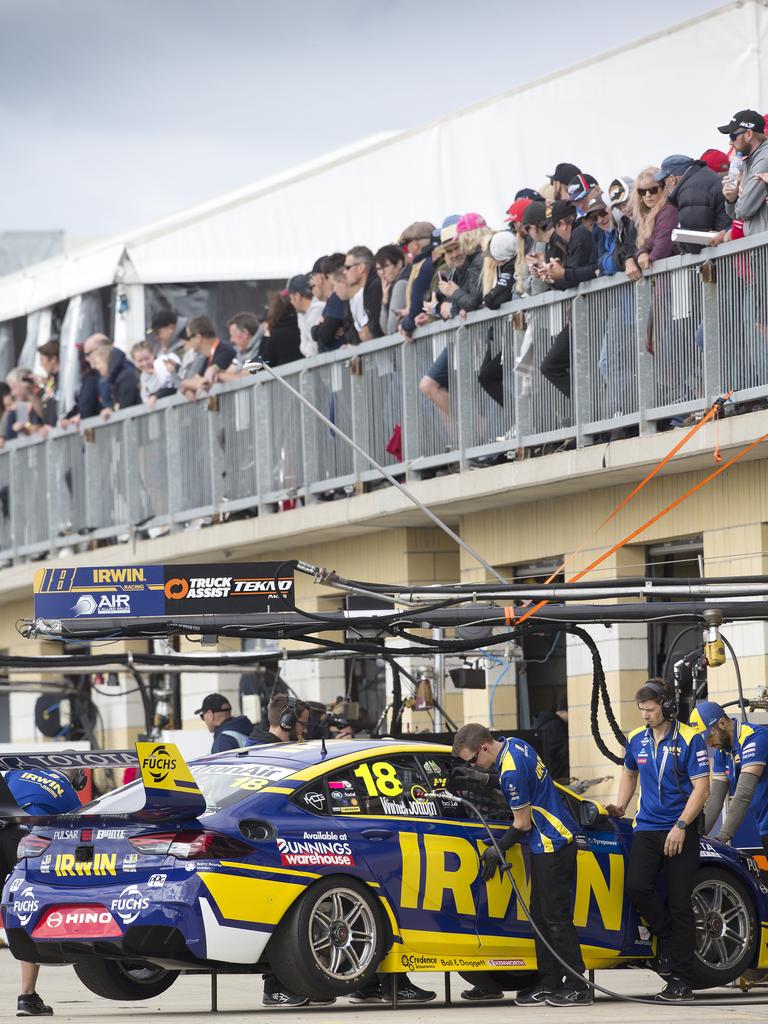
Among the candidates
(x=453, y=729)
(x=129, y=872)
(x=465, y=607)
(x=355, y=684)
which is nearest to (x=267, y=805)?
(x=129, y=872)

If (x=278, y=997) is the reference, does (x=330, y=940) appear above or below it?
above

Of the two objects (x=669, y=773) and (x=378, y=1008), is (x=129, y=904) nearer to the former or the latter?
(x=378, y=1008)

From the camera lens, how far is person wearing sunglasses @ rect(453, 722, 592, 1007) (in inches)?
502

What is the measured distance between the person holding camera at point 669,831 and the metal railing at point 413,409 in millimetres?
4917

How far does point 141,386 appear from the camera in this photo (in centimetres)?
2664

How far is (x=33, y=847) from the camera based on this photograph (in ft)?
41.3

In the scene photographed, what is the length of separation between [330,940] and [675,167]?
26.8ft

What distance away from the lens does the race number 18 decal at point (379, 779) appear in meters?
12.8

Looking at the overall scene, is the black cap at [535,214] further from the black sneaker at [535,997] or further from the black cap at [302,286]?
the black sneaker at [535,997]

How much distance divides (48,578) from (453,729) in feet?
19.3

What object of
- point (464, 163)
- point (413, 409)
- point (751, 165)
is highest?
point (464, 163)

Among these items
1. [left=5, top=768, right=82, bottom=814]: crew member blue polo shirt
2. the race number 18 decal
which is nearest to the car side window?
the race number 18 decal

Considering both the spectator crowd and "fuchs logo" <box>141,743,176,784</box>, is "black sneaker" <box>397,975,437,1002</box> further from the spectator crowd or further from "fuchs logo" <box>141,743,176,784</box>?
the spectator crowd

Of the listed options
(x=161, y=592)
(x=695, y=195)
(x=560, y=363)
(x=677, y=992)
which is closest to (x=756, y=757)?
(x=677, y=992)
